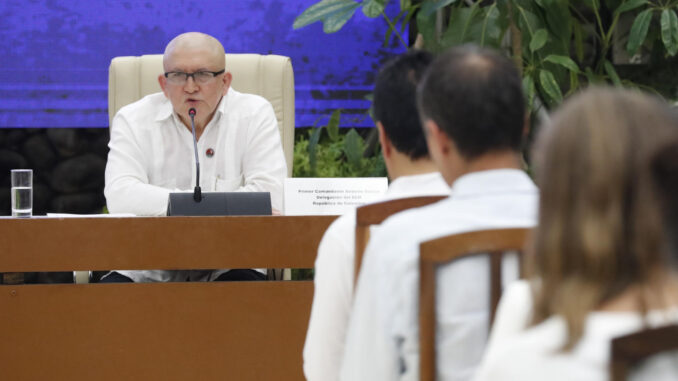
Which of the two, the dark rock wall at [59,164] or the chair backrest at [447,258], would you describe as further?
the dark rock wall at [59,164]

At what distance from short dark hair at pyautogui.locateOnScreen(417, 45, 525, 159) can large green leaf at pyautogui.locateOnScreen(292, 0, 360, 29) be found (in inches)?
97.8

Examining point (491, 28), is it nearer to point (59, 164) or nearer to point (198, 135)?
point (198, 135)

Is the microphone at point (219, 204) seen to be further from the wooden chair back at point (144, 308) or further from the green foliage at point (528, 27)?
the green foliage at point (528, 27)

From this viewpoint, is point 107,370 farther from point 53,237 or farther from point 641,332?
point 641,332

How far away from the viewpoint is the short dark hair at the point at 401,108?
1339 millimetres

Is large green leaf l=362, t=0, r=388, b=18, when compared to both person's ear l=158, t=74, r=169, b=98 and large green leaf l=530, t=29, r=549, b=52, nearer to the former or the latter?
large green leaf l=530, t=29, r=549, b=52

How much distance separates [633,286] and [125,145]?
247cm

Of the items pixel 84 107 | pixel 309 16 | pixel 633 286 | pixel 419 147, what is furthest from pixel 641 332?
pixel 84 107

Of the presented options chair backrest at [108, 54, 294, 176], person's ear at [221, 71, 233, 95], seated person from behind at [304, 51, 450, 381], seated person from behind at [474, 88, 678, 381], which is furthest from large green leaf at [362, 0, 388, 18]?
seated person from behind at [474, 88, 678, 381]

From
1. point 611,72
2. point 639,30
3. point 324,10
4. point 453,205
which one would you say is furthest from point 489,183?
point 611,72

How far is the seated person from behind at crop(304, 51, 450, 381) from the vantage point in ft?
4.30

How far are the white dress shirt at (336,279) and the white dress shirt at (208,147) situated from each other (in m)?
1.63

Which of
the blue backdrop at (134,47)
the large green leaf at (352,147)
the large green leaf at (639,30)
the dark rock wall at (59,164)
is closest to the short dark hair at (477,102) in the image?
the large green leaf at (639,30)

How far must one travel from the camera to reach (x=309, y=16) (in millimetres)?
3549
